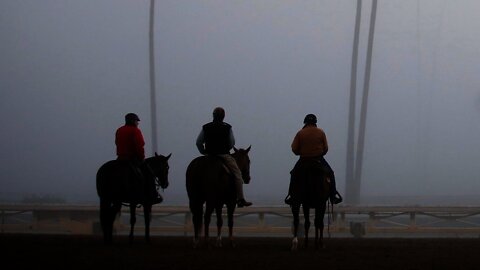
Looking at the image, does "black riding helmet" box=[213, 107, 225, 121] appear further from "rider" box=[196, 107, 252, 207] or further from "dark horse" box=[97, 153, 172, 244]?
"dark horse" box=[97, 153, 172, 244]

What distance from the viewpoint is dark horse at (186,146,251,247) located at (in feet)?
48.4

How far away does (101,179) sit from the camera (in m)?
15.9

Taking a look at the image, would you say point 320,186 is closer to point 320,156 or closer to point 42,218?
point 320,156

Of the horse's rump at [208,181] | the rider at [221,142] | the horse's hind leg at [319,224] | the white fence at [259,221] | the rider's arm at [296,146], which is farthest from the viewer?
the white fence at [259,221]

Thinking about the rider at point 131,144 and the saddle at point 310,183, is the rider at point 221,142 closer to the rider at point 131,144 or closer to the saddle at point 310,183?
the saddle at point 310,183

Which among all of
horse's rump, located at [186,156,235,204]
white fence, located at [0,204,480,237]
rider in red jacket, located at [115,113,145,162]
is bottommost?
white fence, located at [0,204,480,237]

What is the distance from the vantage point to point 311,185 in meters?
15.3

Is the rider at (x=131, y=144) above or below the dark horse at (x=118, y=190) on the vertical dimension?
above

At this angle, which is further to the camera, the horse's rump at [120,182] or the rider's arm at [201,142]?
the horse's rump at [120,182]

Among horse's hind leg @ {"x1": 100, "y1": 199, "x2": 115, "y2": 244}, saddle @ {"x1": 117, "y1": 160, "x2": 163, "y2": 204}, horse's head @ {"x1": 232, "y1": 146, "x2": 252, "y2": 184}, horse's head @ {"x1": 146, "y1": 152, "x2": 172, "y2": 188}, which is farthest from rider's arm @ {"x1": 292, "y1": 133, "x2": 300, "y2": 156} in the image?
horse's hind leg @ {"x1": 100, "y1": 199, "x2": 115, "y2": 244}

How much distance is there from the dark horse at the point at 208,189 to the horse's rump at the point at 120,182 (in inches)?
49.3

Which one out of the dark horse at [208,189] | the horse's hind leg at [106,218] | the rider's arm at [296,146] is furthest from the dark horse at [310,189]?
the horse's hind leg at [106,218]

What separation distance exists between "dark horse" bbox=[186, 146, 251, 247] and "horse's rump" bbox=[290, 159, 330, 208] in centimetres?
115

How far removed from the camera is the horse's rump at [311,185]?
15234mm
